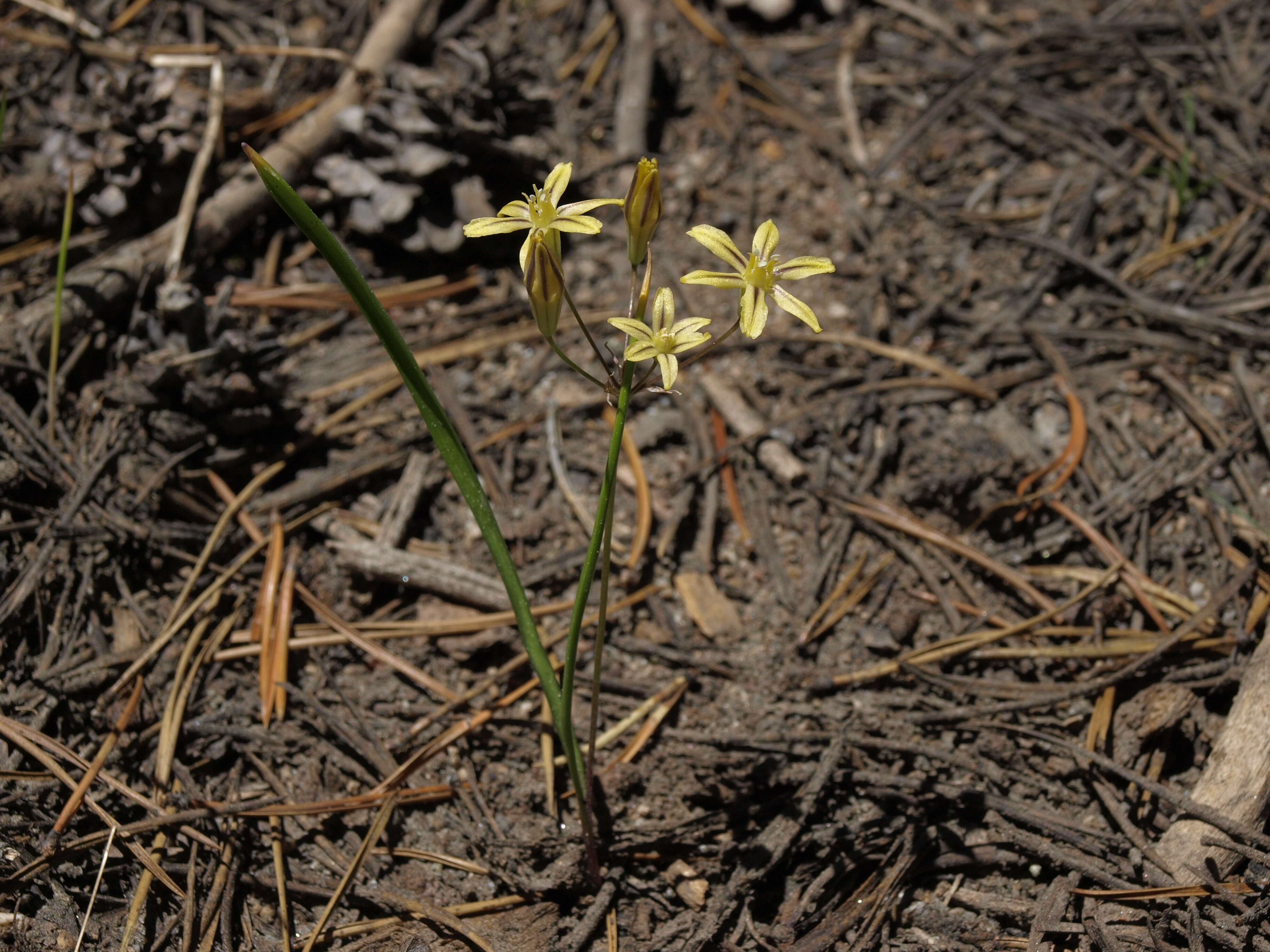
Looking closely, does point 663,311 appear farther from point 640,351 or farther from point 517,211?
point 517,211

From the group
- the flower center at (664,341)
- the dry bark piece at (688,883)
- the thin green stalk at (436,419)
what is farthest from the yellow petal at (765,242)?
the dry bark piece at (688,883)

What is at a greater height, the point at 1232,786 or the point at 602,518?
the point at 602,518

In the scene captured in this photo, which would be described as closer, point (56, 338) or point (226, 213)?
point (56, 338)

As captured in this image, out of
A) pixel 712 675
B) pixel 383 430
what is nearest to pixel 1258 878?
pixel 712 675

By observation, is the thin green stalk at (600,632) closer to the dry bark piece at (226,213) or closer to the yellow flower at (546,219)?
the yellow flower at (546,219)

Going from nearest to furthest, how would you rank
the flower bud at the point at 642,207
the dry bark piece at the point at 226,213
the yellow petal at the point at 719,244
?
the flower bud at the point at 642,207, the yellow petal at the point at 719,244, the dry bark piece at the point at 226,213

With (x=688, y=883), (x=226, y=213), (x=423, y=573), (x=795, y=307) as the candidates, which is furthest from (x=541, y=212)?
(x=226, y=213)
